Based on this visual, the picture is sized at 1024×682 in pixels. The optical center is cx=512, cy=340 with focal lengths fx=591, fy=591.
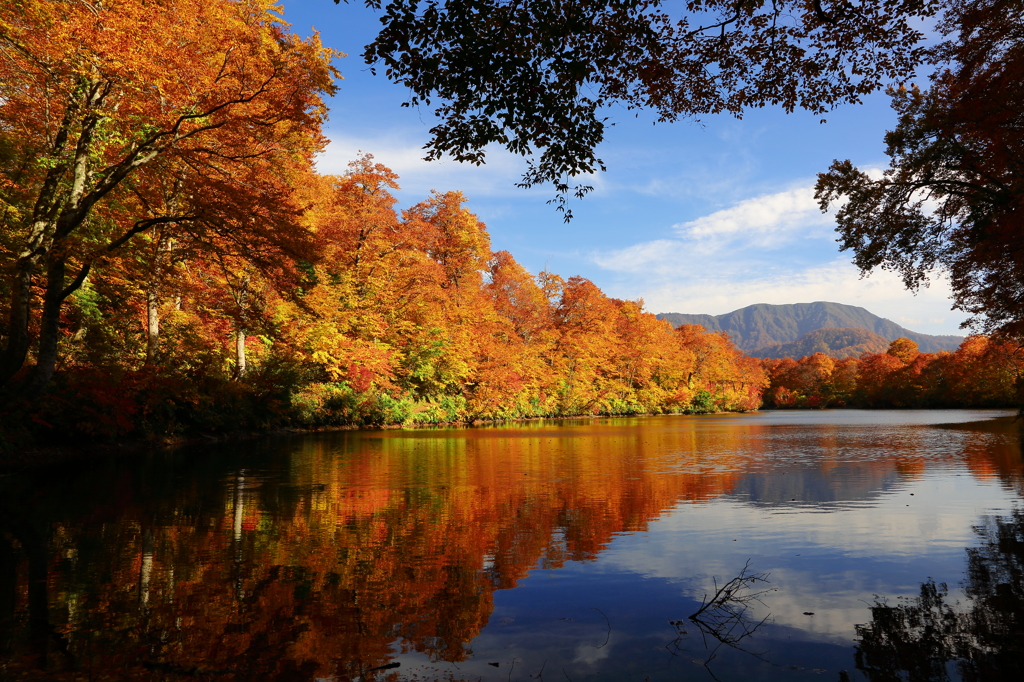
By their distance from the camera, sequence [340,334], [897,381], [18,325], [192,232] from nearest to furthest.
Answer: [18,325] → [192,232] → [340,334] → [897,381]

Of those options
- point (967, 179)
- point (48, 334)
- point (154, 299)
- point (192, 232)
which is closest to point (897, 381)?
point (967, 179)

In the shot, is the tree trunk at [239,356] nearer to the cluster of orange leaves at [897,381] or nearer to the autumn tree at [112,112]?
the autumn tree at [112,112]

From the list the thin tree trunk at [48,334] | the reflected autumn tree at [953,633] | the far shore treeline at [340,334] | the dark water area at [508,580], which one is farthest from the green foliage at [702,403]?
the reflected autumn tree at [953,633]

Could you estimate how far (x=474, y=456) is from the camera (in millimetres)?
15578

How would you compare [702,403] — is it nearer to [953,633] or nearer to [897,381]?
[897,381]

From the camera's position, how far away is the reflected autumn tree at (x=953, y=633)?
10.7ft

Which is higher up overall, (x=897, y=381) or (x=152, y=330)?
(x=152, y=330)

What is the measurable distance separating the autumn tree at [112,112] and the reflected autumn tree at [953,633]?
42.7 ft

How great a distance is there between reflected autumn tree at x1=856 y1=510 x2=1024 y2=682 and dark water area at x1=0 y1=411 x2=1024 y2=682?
0.8 inches

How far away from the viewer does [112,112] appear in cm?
1321

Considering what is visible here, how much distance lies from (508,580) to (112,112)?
46.2 feet

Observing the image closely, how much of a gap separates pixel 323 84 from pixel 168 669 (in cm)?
1267

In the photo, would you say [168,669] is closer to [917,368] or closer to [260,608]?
[260,608]

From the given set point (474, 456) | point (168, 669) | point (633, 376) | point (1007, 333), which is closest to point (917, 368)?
point (633, 376)
